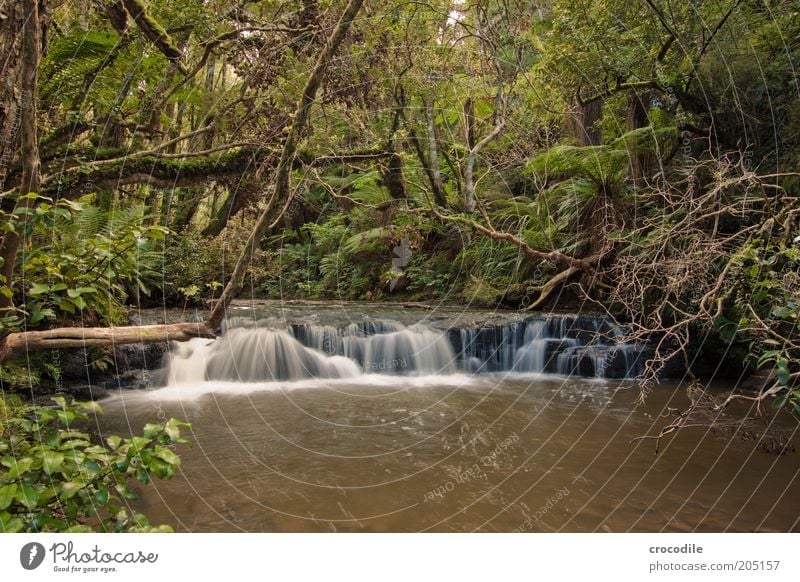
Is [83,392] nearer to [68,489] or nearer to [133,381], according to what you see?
[133,381]

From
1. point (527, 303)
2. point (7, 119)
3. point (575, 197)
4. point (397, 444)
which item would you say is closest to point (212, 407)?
point (397, 444)

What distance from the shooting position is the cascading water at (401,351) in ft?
20.0

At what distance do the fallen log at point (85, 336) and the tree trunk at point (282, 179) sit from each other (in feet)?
0.40

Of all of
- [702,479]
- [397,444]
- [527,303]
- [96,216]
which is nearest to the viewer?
[702,479]

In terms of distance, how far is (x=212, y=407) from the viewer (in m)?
4.80

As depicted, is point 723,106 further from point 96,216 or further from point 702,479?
point 96,216

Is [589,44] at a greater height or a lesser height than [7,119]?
greater

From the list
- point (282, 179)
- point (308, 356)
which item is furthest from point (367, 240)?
point (282, 179)

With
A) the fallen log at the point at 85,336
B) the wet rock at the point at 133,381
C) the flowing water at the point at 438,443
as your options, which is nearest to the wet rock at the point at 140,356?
the wet rock at the point at 133,381

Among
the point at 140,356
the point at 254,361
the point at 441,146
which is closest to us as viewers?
the point at 140,356

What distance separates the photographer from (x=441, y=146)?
902 cm
